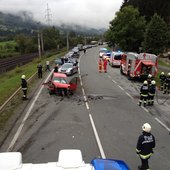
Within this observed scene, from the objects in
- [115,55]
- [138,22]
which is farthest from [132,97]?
[138,22]

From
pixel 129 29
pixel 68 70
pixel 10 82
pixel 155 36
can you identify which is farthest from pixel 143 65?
pixel 129 29

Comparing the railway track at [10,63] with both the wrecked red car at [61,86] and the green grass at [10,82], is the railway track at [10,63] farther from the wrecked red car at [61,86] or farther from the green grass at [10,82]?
the wrecked red car at [61,86]

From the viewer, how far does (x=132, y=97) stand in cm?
2286

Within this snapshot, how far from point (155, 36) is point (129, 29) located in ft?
49.1

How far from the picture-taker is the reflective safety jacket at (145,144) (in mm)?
9289

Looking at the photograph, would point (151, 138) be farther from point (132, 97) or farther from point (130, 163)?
point (132, 97)

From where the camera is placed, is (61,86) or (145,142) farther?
(61,86)

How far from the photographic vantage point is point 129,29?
6581 centimetres

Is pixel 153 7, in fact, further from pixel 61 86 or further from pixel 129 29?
pixel 61 86

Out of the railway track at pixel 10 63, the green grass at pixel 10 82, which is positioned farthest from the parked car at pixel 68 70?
the railway track at pixel 10 63

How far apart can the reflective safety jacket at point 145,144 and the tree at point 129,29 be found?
57.4m

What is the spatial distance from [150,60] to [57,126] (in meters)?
18.0

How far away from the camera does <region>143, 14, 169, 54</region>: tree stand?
5134cm

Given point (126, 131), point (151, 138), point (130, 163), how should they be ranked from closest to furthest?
point (151, 138)
point (130, 163)
point (126, 131)
